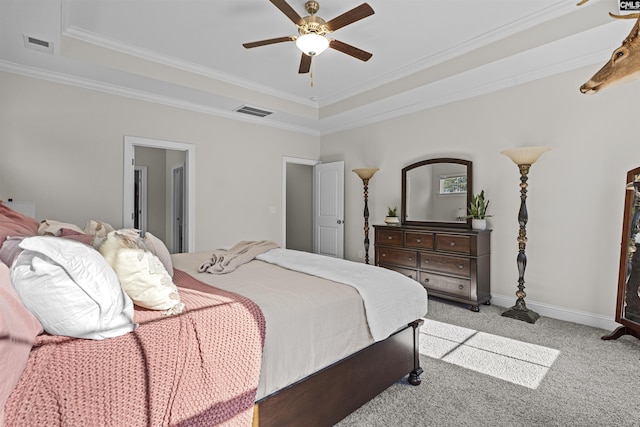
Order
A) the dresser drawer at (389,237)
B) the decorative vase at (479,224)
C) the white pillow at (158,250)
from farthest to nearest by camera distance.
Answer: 1. the dresser drawer at (389,237)
2. the decorative vase at (479,224)
3. the white pillow at (158,250)

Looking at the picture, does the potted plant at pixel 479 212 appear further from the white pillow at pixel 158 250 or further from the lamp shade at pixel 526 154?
the white pillow at pixel 158 250

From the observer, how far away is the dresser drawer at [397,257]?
413 centimetres

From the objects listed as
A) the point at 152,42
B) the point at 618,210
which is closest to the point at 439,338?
the point at 618,210

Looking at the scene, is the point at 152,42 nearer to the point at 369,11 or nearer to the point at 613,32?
the point at 369,11

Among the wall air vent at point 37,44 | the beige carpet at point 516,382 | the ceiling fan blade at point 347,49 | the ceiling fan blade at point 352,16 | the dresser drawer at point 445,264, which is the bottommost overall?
the beige carpet at point 516,382

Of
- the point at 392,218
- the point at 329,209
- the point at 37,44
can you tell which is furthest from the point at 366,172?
the point at 37,44

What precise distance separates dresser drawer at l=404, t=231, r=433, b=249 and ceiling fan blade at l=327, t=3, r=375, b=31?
8.45 ft

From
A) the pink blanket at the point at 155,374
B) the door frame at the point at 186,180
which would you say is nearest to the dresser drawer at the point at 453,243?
the pink blanket at the point at 155,374

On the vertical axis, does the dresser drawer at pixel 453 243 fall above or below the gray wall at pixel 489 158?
below

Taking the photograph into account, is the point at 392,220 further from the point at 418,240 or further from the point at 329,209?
the point at 329,209

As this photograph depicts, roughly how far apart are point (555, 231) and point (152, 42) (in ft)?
15.4

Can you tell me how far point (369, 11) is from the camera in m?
2.25

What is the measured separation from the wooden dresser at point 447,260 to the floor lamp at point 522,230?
1.20 ft

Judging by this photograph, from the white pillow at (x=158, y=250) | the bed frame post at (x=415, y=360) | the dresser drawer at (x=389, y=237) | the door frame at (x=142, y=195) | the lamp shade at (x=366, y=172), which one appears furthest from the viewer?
the door frame at (x=142, y=195)
